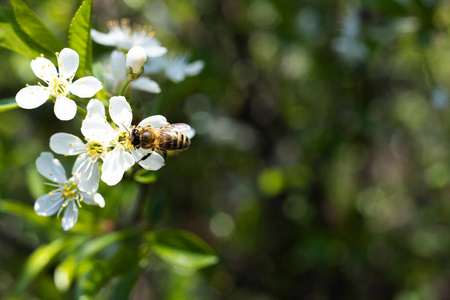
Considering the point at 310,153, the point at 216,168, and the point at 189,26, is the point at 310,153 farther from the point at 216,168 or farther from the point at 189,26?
the point at 189,26

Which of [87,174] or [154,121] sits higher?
[154,121]

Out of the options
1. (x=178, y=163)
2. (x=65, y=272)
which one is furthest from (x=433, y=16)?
(x=65, y=272)

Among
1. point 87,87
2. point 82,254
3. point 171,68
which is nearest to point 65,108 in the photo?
point 87,87

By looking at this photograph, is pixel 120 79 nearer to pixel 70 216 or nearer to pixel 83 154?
pixel 83 154

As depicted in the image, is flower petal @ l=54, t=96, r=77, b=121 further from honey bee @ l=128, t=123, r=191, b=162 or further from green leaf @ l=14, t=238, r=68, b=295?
green leaf @ l=14, t=238, r=68, b=295

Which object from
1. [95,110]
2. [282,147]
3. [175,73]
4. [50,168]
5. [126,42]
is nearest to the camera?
[95,110]
